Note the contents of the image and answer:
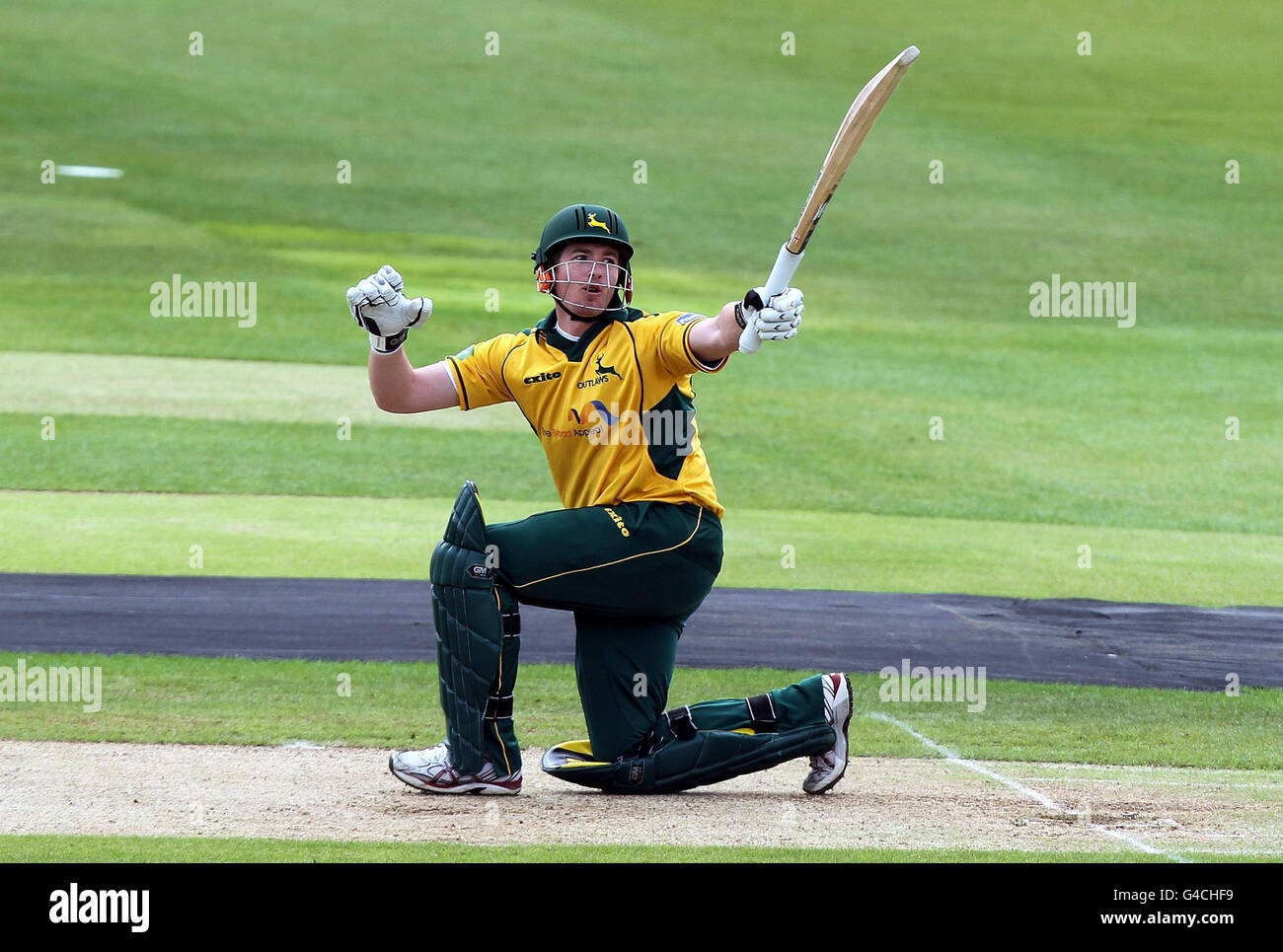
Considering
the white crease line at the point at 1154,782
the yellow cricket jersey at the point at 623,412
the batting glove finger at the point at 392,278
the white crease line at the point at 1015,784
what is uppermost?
the batting glove finger at the point at 392,278

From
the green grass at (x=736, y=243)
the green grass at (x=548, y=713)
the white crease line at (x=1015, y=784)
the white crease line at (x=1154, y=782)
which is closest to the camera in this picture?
the white crease line at (x=1015, y=784)

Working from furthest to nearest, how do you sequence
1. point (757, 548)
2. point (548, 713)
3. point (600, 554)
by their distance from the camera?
point (757, 548) → point (548, 713) → point (600, 554)

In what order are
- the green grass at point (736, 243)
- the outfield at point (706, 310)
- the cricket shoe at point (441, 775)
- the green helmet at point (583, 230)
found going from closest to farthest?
1. the cricket shoe at point (441, 775)
2. the green helmet at point (583, 230)
3. the outfield at point (706, 310)
4. the green grass at point (736, 243)

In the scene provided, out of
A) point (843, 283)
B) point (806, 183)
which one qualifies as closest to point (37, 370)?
point (843, 283)

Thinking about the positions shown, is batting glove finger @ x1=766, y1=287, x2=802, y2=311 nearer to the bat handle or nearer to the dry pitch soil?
the bat handle

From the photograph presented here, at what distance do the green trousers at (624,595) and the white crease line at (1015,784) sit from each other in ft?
3.00

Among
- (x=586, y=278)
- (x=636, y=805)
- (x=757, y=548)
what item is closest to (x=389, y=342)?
(x=586, y=278)

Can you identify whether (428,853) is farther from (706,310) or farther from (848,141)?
(706,310)

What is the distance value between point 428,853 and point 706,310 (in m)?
23.4

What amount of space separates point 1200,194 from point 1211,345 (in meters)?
13.9

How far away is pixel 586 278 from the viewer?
253 inches

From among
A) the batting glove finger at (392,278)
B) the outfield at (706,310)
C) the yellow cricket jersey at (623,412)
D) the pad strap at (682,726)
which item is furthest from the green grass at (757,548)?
the batting glove finger at (392,278)

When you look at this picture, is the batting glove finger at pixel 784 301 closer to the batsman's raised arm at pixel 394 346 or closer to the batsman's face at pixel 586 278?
the batsman's face at pixel 586 278

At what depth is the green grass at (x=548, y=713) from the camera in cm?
747
